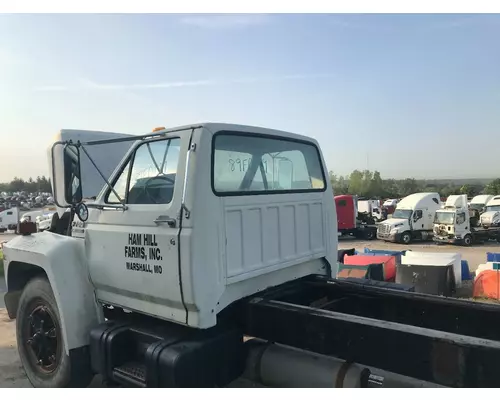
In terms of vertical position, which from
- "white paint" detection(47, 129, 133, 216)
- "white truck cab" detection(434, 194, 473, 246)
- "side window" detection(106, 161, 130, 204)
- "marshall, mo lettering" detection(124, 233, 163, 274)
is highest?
"white paint" detection(47, 129, 133, 216)

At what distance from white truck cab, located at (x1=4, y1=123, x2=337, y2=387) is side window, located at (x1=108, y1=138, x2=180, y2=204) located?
0.01 meters

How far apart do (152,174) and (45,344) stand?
1.96 meters

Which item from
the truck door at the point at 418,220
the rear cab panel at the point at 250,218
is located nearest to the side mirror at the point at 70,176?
the rear cab panel at the point at 250,218

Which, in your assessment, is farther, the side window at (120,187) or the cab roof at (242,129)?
the side window at (120,187)

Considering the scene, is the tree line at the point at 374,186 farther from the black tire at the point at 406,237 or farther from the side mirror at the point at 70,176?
the side mirror at the point at 70,176

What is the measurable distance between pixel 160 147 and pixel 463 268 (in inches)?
366

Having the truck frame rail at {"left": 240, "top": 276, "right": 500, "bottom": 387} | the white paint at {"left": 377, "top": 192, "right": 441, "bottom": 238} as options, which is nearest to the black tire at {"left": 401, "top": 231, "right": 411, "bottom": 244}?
the white paint at {"left": 377, "top": 192, "right": 441, "bottom": 238}

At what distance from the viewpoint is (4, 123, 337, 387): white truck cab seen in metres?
3.12

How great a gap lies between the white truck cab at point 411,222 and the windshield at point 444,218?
1.56 meters

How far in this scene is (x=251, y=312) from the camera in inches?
132

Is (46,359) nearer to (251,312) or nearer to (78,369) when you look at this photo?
(78,369)

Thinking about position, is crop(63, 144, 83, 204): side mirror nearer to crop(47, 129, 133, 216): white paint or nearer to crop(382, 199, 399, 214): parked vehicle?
crop(47, 129, 133, 216): white paint

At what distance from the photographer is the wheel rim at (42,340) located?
4.00 m

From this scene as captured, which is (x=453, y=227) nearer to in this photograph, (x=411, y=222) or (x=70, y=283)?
(x=411, y=222)
